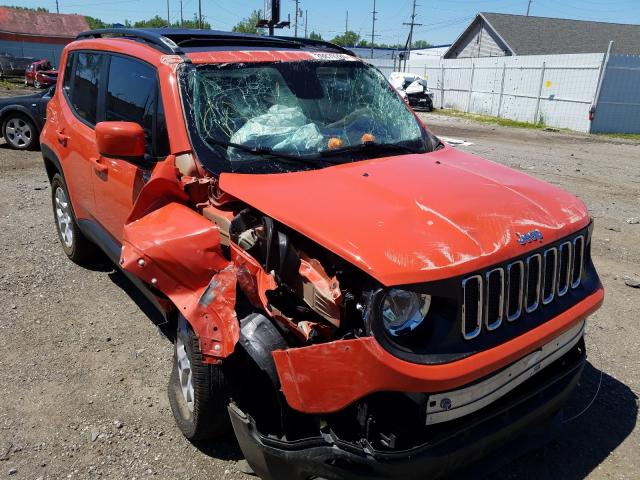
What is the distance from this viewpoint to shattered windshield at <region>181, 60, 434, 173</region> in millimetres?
2996

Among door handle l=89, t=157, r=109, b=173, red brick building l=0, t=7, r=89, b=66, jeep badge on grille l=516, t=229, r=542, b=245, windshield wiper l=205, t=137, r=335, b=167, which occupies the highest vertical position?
red brick building l=0, t=7, r=89, b=66

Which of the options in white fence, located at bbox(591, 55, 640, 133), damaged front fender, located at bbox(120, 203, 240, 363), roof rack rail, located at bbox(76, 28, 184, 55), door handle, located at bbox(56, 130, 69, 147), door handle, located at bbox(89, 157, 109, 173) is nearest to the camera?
damaged front fender, located at bbox(120, 203, 240, 363)

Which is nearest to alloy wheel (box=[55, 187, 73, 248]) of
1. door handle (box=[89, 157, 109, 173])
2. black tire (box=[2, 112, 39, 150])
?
door handle (box=[89, 157, 109, 173])

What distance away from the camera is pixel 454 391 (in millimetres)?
2062

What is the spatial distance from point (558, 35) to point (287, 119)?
119ft

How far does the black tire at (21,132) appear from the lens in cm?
1134

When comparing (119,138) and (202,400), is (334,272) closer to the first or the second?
(202,400)

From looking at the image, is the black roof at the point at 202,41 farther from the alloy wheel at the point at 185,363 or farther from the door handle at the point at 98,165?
the alloy wheel at the point at 185,363

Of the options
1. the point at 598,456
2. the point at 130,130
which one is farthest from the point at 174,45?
the point at 598,456

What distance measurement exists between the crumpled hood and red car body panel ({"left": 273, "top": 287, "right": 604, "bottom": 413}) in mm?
298

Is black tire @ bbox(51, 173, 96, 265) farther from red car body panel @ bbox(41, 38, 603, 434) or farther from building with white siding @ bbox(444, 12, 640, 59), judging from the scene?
building with white siding @ bbox(444, 12, 640, 59)

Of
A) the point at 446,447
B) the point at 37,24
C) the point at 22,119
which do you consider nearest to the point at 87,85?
the point at 446,447

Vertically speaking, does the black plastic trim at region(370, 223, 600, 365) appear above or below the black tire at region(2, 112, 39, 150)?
above

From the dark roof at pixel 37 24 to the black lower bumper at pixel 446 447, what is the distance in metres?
59.7
